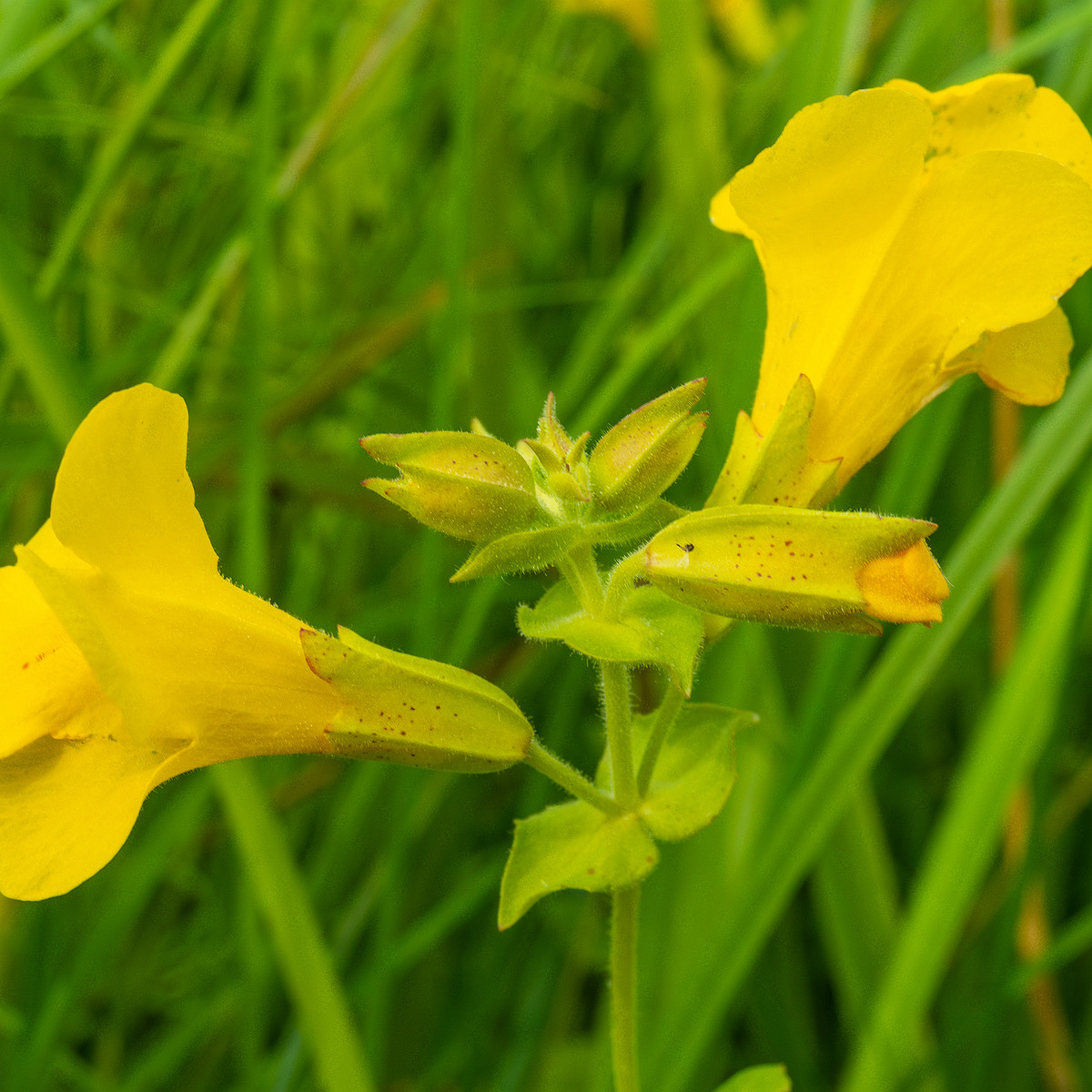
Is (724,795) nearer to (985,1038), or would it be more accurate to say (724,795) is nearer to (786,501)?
(786,501)

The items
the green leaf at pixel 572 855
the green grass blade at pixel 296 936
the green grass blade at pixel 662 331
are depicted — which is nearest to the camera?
the green leaf at pixel 572 855

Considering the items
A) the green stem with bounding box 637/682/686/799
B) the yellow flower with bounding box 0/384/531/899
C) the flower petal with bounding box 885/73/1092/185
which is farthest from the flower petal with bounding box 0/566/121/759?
the flower petal with bounding box 885/73/1092/185

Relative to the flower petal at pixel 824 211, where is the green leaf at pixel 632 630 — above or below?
below

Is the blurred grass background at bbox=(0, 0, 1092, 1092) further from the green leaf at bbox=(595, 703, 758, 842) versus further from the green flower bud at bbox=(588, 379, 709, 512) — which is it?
the green flower bud at bbox=(588, 379, 709, 512)

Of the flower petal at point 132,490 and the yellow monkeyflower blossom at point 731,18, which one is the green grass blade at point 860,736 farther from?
the yellow monkeyflower blossom at point 731,18

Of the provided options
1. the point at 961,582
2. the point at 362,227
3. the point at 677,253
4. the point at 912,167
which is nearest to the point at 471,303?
the point at 677,253

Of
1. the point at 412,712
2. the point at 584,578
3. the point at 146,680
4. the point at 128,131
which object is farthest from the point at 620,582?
the point at 128,131

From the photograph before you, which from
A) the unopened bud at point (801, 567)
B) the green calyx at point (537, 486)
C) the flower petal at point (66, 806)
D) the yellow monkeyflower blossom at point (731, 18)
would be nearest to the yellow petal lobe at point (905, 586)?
the unopened bud at point (801, 567)
